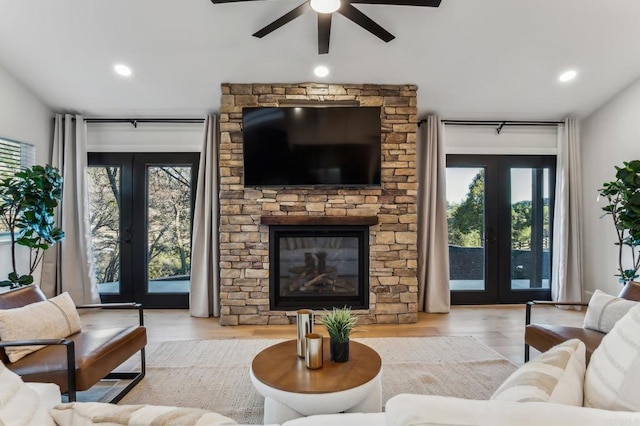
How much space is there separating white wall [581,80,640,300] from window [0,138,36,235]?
7046 millimetres

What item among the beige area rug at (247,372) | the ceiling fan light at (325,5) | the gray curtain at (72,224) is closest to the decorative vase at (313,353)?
the beige area rug at (247,372)

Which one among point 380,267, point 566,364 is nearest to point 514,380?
point 566,364

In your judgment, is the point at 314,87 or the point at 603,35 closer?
the point at 603,35

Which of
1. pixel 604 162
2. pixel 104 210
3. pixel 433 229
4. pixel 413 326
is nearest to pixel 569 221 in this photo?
pixel 604 162

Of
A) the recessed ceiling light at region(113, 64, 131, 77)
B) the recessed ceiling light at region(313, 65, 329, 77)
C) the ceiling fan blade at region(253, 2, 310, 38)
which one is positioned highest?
the recessed ceiling light at region(313, 65, 329, 77)

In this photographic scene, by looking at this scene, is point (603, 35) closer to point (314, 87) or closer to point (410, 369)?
point (314, 87)

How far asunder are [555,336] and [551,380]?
1887 mm

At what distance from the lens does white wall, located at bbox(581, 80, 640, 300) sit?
440 centimetres

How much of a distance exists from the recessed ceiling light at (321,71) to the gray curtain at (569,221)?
133 inches

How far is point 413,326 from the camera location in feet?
13.8

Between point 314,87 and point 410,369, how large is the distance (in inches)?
122

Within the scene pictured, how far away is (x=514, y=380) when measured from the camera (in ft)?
3.62

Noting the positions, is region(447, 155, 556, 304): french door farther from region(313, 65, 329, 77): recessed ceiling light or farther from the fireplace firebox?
region(313, 65, 329, 77): recessed ceiling light

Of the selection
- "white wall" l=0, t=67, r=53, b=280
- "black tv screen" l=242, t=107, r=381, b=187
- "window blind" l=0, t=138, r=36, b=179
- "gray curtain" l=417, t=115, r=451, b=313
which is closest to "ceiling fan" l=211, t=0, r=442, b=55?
"black tv screen" l=242, t=107, r=381, b=187
